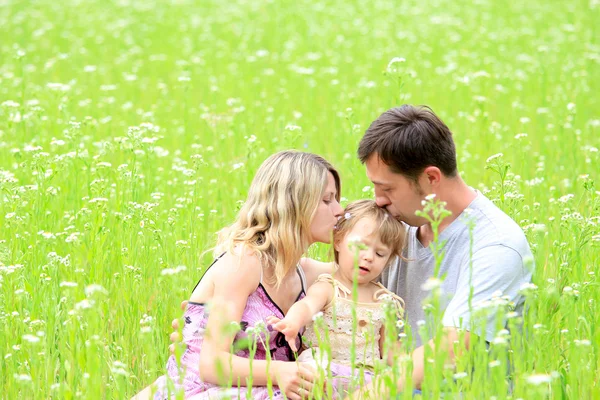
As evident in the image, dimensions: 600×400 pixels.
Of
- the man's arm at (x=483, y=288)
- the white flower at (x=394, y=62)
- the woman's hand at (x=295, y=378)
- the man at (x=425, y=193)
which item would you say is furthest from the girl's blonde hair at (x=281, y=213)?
the white flower at (x=394, y=62)

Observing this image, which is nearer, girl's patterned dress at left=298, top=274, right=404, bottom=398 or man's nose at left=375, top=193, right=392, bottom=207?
girl's patterned dress at left=298, top=274, right=404, bottom=398

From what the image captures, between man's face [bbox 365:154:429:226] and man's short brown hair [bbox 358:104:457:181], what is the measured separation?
0.11 feet

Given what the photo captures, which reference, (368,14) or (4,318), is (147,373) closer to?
(4,318)

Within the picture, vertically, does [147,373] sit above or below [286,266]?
below

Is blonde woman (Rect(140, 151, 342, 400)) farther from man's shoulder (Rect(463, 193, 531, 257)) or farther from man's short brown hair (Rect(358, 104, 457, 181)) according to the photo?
man's shoulder (Rect(463, 193, 531, 257))

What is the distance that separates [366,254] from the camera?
4.15 m

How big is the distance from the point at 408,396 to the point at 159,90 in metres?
8.26

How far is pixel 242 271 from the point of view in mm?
3932

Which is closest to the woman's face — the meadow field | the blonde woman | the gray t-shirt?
the blonde woman

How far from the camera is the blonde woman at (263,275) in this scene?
3818mm

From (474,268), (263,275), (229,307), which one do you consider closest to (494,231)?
(474,268)

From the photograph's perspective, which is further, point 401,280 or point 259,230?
point 401,280

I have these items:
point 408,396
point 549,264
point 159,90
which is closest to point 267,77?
point 159,90

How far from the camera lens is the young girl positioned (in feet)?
13.3
